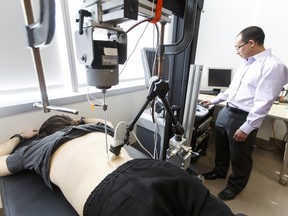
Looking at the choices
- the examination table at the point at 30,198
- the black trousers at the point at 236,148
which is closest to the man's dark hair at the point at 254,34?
the black trousers at the point at 236,148

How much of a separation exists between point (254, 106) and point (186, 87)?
0.65 metres

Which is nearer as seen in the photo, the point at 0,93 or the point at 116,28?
the point at 116,28

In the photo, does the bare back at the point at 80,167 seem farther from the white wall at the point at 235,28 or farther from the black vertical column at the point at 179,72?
the white wall at the point at 235,28

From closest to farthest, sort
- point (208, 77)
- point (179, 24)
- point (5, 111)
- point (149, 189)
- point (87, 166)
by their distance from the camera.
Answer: point (149, 189), point (87, 166), point (179, 24), point (5, 111), point (208, 77)

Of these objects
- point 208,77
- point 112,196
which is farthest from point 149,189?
point 208,77

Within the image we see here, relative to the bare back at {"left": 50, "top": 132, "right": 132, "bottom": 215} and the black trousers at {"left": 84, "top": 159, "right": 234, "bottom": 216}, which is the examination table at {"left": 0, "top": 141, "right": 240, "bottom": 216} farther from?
the black trousers at {"left": 84, "top": 159, "right": 234, "bottom": 216}

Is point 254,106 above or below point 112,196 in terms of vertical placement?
above

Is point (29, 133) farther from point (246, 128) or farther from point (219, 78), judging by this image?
point (219, 78)

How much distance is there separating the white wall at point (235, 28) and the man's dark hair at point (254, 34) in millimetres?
931

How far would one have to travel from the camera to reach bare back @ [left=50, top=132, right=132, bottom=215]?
27.9 inches

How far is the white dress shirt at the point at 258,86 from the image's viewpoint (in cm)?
125

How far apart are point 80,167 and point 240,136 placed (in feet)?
4.08

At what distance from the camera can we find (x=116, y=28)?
65 cm

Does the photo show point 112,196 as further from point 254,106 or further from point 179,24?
point 254,106
